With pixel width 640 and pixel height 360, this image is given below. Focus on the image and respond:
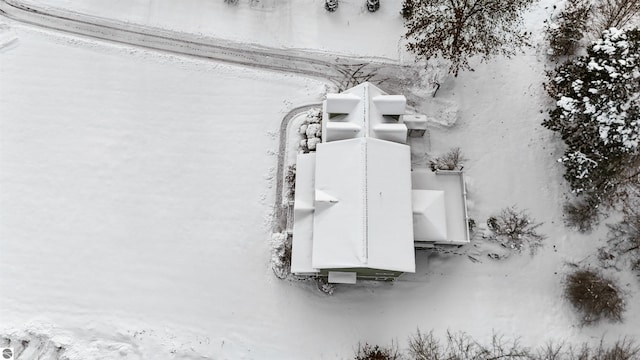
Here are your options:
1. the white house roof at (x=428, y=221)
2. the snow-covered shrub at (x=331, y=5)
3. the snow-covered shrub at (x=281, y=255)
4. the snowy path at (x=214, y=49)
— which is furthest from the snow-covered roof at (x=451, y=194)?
the snow-covered shrub at (x=331, y=5)

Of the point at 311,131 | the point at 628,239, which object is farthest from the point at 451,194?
the point at 628,239

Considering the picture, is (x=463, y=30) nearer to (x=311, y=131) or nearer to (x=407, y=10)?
(x=407, y=10)

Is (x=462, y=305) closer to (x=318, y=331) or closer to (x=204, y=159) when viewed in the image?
(x=318, y=331)

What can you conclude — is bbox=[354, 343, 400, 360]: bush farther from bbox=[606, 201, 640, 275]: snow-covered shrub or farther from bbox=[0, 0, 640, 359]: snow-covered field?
bbox=[606, 201, 640, 275]: snow-covered shrub

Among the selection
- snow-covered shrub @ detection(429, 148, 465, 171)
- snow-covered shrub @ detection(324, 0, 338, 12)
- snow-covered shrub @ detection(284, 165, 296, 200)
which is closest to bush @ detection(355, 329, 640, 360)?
snow-covered shrub @ detection(284, 165, 296, 200)

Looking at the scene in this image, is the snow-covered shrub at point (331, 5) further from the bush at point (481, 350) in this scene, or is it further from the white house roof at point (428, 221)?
the bush at point (481, 350)

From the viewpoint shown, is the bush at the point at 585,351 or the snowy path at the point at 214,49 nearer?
the bush at the point at 585,351
